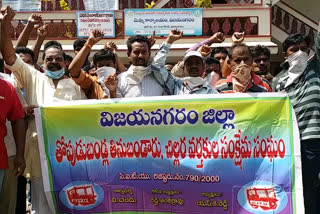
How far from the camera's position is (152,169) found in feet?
13.2

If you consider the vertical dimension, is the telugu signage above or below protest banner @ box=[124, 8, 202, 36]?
above

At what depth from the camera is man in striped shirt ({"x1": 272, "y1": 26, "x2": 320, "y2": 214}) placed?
12.4 feet

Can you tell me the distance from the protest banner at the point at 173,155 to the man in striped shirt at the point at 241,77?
0.15m

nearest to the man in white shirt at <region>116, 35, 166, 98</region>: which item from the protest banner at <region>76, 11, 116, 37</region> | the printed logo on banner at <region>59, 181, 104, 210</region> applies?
the printed logo on banner at <region>59, 181, 104, 210</region>

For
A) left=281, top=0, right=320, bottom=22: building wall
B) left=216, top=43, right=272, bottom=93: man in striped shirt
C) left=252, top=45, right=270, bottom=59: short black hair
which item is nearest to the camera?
left=216, top=43, right=272, bottom=93: man in striped shirt

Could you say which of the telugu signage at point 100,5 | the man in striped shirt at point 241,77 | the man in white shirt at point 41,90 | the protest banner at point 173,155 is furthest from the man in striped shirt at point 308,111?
the telugu signage at point 100,5

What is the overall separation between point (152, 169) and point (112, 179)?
14.5 inches

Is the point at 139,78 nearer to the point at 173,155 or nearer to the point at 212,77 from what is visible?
the point at 173,155

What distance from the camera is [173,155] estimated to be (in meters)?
4.02

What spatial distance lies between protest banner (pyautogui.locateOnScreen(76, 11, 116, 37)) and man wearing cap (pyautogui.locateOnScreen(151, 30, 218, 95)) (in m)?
9.38

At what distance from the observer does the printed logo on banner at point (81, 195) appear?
411 centimetres

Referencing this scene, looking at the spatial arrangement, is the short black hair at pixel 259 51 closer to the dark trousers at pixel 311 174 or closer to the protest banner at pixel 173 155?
the protest banner at pixel 173 155

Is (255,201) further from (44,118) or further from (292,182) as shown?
(44,118)

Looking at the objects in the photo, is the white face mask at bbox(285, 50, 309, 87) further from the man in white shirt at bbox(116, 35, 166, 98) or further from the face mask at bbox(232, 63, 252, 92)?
the man in white shirt at bbox(116, 35, 166, 98)
